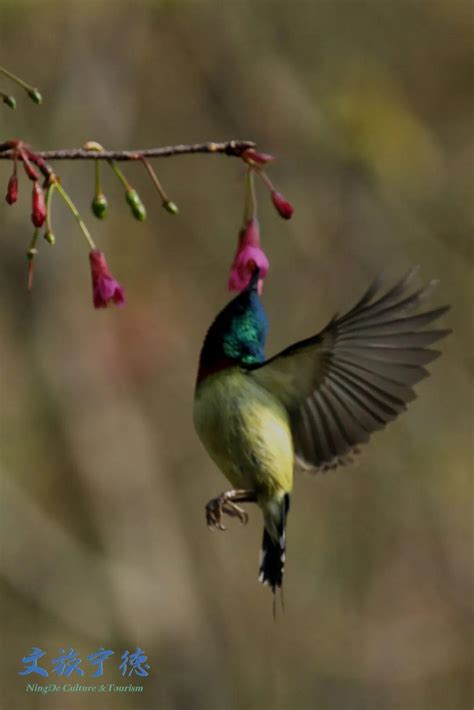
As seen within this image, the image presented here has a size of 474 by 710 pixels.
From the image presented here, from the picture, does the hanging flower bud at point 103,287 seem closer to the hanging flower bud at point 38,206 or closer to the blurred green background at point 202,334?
the hanging flower bud at point 38,206

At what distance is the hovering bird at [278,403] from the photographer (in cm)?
299

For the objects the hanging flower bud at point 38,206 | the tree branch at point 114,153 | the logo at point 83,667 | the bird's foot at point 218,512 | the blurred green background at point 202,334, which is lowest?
the bird's foot at point 218,512

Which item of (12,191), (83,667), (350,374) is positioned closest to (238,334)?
(350,374)

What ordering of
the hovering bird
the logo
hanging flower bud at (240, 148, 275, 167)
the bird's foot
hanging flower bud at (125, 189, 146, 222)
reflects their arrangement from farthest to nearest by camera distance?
the logo
the hovering bird
the bird's foot
hanging flower bud at (125, 189, 146, 222)
hanging flower bud at (240, 148, 275, 167)

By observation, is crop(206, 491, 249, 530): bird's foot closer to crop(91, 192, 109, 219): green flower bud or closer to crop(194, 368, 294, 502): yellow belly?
crop(194, 368, 294, 502): yellow belly

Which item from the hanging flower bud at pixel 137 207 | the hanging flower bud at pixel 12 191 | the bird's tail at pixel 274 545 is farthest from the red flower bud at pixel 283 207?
the bird's tail at pixel 274 545

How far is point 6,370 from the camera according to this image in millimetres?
7301

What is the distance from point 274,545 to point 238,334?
60 centimetres

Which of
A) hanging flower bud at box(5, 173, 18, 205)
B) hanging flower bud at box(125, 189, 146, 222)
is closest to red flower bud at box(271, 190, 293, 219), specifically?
hanging flower bud at box(125, 189, 146, 222)

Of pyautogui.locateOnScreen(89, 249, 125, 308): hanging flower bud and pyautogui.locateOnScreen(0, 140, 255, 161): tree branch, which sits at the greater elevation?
pyautogui.locateOnScreen(89, 249, 125, 308): hanging flower bud

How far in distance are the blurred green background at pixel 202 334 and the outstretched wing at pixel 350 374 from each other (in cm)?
347

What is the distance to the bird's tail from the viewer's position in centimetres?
308

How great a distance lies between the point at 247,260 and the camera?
2.99 metres

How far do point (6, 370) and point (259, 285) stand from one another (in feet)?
14.8
